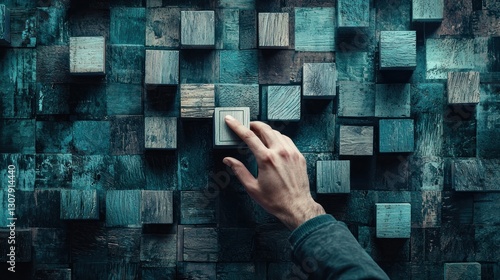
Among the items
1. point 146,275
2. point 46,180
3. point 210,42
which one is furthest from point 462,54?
point 46,180


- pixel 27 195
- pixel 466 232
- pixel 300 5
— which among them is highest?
pixel 300 5

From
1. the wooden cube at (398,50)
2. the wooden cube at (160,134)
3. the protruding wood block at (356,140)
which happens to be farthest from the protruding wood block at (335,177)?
the wooden cube at (160,134)

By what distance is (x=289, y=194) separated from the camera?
112cm

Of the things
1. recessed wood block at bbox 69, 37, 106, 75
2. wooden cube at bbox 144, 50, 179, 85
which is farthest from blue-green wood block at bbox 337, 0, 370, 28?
recessed wood block at bbox 69, 37, 106, 75

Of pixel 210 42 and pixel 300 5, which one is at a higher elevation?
pixel 300 5

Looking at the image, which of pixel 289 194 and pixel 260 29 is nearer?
pixel 289 194

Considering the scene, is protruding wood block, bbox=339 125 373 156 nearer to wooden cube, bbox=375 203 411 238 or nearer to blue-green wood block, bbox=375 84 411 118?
blue-green wood block, bbox=375 84 411 118

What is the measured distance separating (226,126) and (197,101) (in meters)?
0.13

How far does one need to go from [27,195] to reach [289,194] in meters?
0.77

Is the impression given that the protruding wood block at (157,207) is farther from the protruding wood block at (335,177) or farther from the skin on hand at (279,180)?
the protruding wood block at (335,177)

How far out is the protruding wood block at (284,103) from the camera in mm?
1223

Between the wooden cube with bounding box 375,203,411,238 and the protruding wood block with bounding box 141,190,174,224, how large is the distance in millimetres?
601

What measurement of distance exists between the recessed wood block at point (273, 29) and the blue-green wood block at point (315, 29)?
0.06 metres

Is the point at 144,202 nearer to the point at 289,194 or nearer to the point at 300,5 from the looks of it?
the point at 289,194
